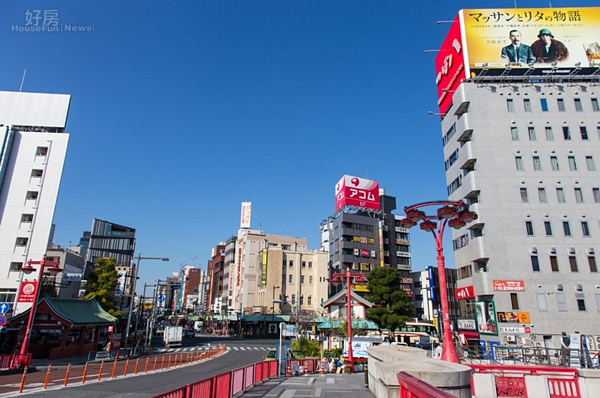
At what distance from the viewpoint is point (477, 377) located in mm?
12594

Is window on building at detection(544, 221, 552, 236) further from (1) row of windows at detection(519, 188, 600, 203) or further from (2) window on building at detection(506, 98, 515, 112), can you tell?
(2) window on building at detection(506, 98, 515, 112)

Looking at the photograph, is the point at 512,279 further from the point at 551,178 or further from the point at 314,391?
the point at 314,391

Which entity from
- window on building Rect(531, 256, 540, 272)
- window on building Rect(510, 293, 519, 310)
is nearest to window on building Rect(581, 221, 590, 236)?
window on building Rect(531, 256, 540, 272)

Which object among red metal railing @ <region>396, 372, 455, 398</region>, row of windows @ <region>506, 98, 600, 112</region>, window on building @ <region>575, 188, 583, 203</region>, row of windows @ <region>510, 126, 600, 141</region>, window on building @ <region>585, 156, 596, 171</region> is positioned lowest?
red metal railing @ <region>396, 372, 455, 398</region>

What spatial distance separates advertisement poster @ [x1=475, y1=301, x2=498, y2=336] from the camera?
33.4 meters

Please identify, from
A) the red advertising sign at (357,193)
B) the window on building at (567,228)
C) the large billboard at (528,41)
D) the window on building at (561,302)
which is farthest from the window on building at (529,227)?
the red advertising sign at (357,193)

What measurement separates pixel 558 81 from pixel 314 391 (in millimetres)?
41936

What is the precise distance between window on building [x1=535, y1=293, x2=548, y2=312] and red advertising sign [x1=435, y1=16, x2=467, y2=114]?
22.3 m

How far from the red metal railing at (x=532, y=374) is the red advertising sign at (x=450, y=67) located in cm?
3450

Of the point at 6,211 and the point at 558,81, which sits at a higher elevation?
the point at 558,81

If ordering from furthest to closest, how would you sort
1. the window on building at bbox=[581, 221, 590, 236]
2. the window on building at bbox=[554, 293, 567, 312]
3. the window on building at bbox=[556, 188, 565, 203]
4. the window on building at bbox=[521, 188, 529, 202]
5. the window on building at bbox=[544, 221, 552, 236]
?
the window on building at bbox=[521, 188, 529, 202] → the window on building at bbox=[556, 188, 565, 203] → the window on building at bbox=[544, 221, 552, 236] → the window on building at bbox=[581, 221, 590, 236] → the window on building at bbox=[554, 293, 567, 312]

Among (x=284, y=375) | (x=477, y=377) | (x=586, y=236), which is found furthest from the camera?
(x=586, y=236)

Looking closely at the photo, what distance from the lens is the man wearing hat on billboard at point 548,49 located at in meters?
40.1

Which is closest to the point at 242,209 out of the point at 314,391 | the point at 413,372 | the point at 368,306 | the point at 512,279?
the point at 368,306
